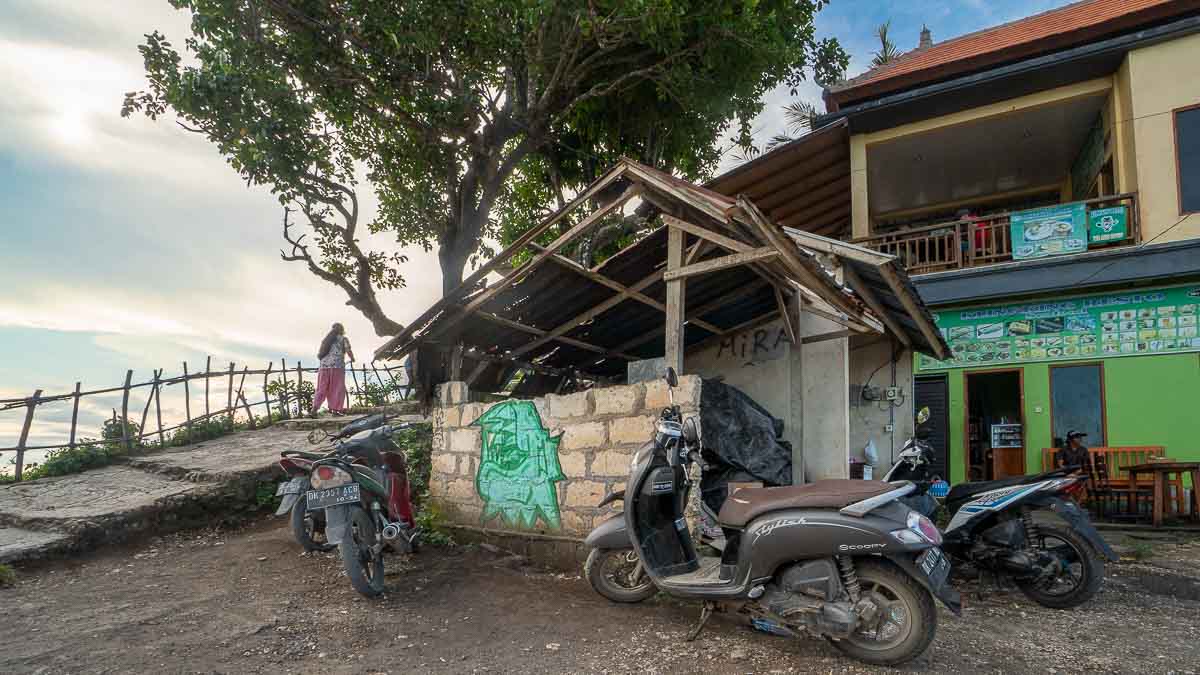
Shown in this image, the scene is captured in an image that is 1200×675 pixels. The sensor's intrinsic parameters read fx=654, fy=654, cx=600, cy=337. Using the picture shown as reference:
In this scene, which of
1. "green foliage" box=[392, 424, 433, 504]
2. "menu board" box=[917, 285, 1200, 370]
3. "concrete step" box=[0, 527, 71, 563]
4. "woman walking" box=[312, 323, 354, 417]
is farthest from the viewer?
"woman walking" box=[312, 323, 354, 417]

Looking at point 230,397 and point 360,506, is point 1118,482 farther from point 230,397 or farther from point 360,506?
point 230,397

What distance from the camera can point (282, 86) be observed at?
844 cm

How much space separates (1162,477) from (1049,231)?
375cm

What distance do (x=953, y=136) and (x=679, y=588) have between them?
10.4 m

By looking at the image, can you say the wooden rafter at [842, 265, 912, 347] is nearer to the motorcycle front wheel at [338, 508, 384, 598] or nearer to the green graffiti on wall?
the green graffiti on wall

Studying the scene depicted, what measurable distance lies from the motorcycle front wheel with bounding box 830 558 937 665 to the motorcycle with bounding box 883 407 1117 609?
1.71 metres

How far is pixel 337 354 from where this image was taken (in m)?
11.0

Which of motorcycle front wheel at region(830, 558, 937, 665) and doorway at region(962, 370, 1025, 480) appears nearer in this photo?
motorcycle front wheel at region(830, 558, 937, 665)

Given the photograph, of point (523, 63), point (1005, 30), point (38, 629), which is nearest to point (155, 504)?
point (38, 629)

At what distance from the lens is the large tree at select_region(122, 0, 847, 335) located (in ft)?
27.3

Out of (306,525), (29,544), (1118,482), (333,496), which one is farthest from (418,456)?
(1118,482)

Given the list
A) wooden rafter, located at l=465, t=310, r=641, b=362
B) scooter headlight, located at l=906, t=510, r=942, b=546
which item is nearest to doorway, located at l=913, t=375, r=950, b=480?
wooden rafter, located at l=465, t=310, r=641, b=362

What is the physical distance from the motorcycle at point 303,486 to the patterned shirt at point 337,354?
6195mm

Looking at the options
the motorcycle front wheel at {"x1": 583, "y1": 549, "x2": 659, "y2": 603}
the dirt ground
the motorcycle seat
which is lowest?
the dirt ground
